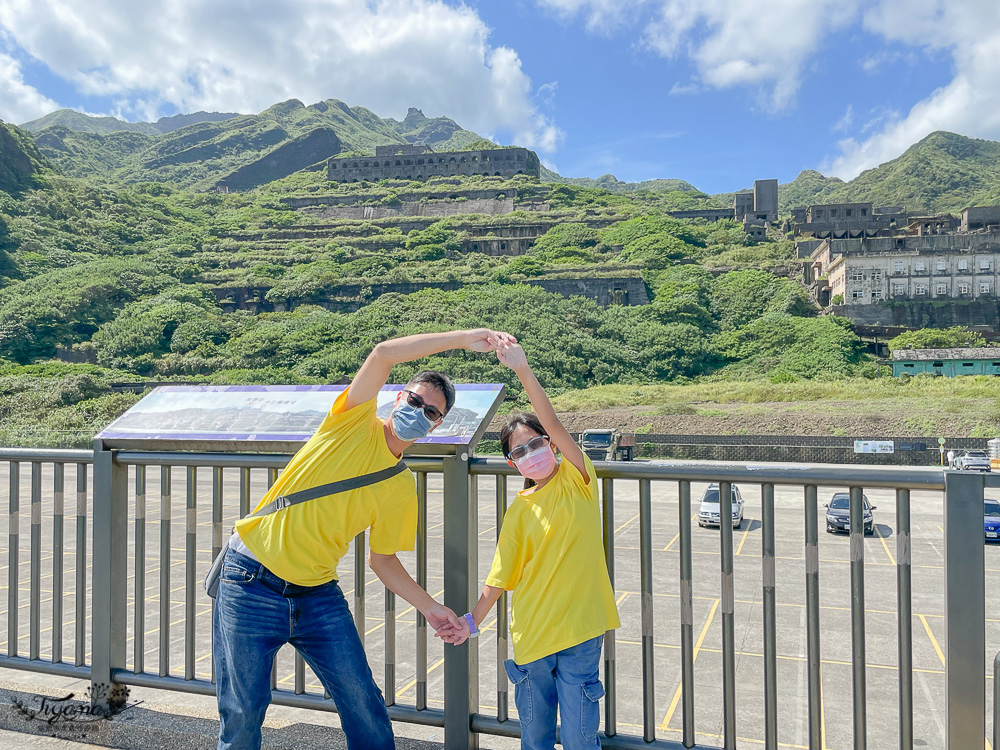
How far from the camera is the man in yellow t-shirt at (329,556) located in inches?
97.0

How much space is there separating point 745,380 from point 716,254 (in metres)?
26.5

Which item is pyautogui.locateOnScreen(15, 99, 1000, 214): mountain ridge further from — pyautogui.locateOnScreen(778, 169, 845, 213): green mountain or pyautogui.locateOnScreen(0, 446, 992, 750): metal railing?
pyautogui.locateOnScreen(0, 446, 992, 750): metal railing

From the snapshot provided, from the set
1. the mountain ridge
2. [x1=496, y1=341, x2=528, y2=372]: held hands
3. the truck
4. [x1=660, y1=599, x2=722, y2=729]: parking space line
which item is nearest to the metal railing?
[x1=496, y1=341, x2=528, y2=372]: held hands

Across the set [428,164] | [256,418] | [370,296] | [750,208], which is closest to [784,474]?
[256,418]

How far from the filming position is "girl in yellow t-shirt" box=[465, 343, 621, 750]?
241 centimetres

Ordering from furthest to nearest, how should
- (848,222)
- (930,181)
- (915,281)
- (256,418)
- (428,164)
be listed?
(930,181) → (428,164) → (848,222) → (915,281) → (256,418)

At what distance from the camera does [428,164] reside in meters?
98.8

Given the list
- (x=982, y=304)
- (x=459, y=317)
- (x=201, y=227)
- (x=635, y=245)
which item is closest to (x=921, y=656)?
(x=459, y=317)

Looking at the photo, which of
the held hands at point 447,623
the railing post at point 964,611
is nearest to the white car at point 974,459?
the railing post at point 964,611

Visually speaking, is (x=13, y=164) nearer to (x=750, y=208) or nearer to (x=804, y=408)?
(x=750, y=208)

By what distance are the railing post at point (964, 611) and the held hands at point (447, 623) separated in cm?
153

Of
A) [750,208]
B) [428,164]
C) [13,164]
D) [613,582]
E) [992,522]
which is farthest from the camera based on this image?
[428,164]

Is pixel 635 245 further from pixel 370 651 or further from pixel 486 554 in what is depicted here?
pixel 370 651

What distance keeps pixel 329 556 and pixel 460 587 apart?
55 centimetres
